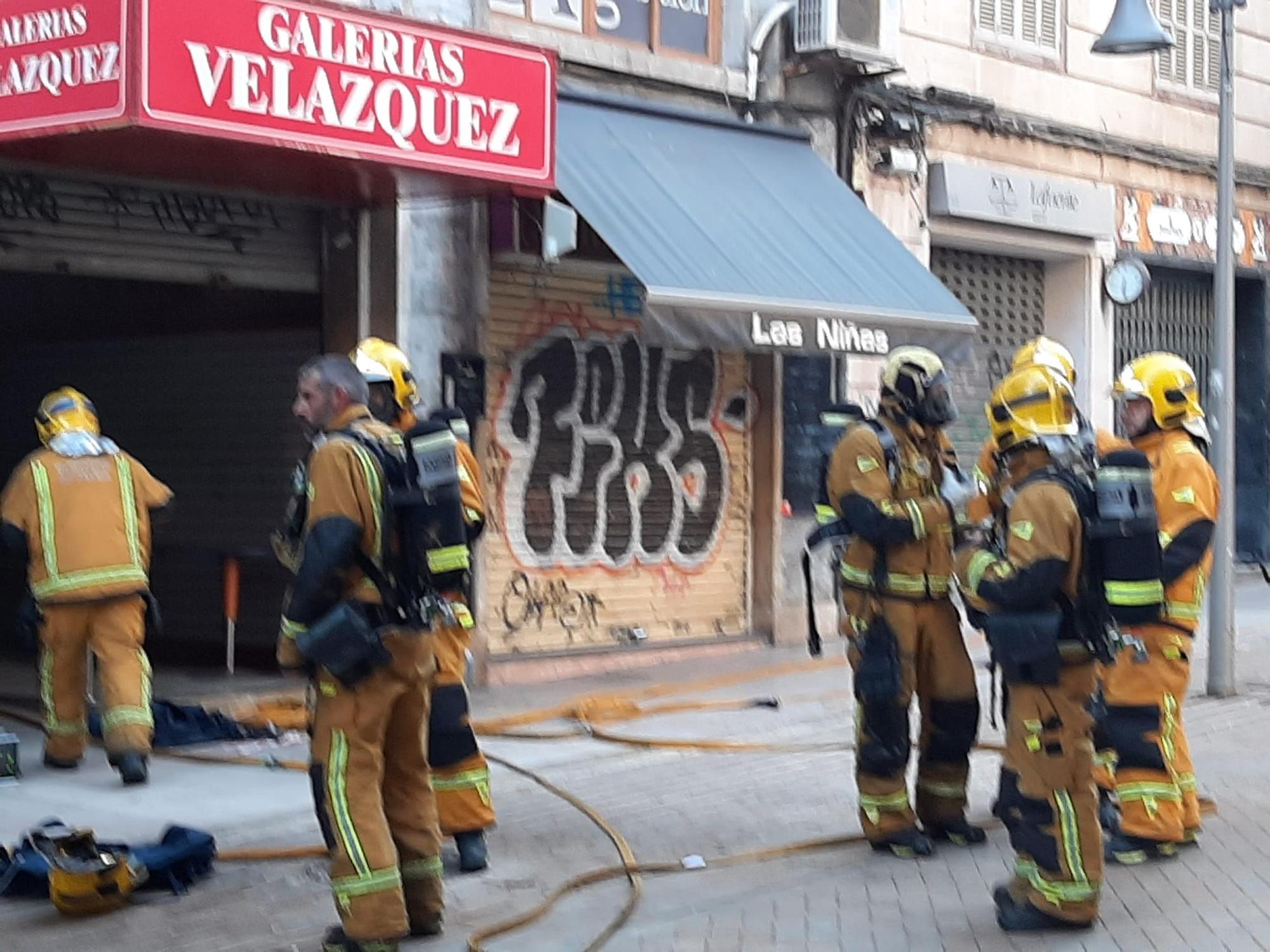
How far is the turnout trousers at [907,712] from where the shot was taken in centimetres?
697

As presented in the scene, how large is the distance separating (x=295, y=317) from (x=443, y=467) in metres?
6.72

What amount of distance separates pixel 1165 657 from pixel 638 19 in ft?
23.2

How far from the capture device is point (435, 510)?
5543 millimetres

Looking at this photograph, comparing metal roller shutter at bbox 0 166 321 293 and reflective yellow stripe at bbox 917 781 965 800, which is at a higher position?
metal roller shutter at bbox 0 166 321 293

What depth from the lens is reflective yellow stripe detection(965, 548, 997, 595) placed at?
6.00m

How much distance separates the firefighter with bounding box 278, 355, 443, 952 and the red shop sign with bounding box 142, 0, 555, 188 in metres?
3.10

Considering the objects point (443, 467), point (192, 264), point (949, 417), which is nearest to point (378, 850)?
point (443, 467)

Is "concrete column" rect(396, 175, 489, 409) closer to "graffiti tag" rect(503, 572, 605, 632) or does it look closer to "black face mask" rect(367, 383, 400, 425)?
"graffiti tag" rect(503, 572, 605, 632)

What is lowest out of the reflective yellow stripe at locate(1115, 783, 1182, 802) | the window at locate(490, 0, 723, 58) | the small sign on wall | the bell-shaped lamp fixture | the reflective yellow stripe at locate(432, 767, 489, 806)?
the reflective yellow stripe at locate(1115, 783, 1182, 802)

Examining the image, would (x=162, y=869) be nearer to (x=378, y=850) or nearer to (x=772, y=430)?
(x=378, y=850)

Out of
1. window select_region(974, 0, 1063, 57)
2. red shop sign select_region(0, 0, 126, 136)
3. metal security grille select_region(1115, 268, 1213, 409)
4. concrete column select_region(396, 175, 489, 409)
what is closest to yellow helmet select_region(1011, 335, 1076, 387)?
red shop sign select_region(0, 0, 126, 136)

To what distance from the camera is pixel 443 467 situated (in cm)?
554

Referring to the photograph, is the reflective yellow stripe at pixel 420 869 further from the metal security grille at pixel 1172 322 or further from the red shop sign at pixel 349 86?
the metal security grille at pixel 1172 322

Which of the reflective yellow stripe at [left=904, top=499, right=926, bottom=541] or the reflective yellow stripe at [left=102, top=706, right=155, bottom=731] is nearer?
the reflective yellow stripe at [left=904, top=499, right=926, bottom=541]
